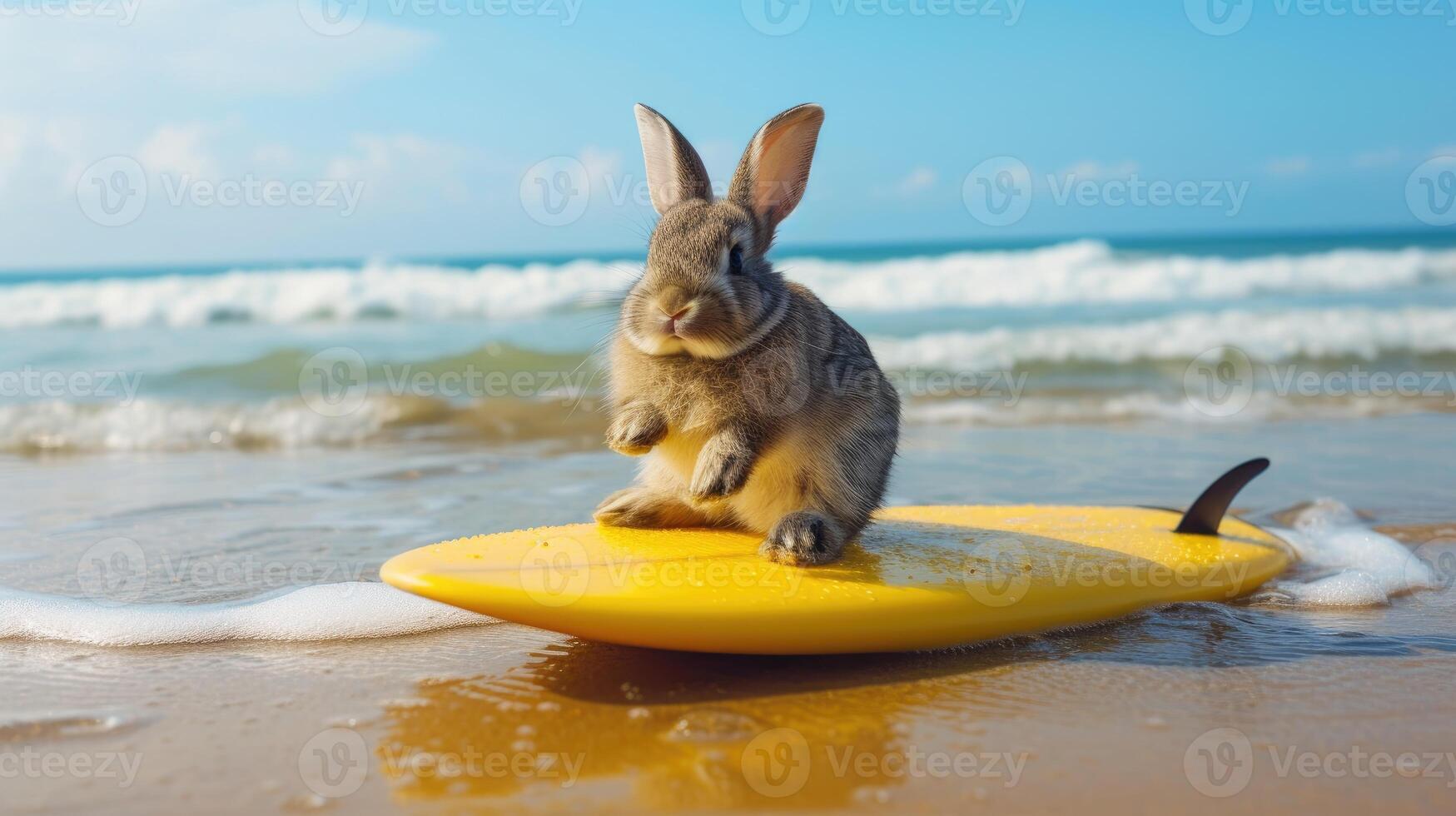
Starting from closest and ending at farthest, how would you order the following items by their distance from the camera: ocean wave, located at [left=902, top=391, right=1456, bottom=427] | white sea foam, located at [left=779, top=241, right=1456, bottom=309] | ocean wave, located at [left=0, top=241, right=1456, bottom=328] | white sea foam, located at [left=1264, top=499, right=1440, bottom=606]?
white sea foam, located at [left=1264, top=499, right=1440, bottom=606] → ocean wave, located at [left=902, top=391, right=1456, bottom=427] → ocean wave, located at [left=0, top=241, right=1456, bottom=328] → white sea foam, located at [left=779, top=241, right=1456, bottom=309]

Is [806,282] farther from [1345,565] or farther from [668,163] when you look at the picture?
[668,163]

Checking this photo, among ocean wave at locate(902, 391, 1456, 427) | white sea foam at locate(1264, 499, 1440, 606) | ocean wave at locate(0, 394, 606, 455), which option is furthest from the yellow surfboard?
ocean wave at locate(902, 391, 1456, 427)

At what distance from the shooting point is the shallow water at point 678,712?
253cm

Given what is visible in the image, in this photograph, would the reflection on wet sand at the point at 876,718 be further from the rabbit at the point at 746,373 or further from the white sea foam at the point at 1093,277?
the white sea foam at the point at 1093,277

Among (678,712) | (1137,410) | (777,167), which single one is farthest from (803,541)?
(1137,410)

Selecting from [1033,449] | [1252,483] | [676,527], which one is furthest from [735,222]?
[1033,449]

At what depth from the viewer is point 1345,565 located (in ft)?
15.4

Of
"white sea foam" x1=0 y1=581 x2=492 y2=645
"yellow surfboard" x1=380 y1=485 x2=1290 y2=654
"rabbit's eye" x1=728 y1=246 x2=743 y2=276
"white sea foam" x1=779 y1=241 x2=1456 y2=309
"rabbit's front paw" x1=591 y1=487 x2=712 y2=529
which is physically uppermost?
"white sea foam" x1=779 y1=241 x2=1456 y2=309

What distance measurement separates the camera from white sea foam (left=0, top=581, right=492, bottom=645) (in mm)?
3725

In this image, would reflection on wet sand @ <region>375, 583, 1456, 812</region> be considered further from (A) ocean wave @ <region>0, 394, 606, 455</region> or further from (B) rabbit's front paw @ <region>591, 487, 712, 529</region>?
(A) ocean wave @ <region>0, 394, 606, 455</region>

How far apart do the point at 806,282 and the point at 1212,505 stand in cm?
1950

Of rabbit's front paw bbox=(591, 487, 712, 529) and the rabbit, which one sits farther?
rabbit's front paw bbox=(591, 487, 712, 529)

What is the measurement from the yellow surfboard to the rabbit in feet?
0.59

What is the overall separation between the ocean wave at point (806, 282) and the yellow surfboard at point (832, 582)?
1657 centimetres
